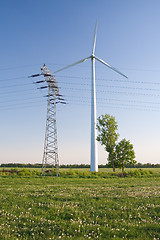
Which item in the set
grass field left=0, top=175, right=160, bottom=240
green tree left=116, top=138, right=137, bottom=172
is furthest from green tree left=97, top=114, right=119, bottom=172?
grass field left=0, top=175, right=160, bottom=240

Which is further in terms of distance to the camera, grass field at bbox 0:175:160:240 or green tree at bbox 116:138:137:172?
green tree at bbox 116:138:137:172

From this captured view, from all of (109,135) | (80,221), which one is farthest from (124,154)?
(80,221)

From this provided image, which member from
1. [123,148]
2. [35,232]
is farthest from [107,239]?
[123,148]

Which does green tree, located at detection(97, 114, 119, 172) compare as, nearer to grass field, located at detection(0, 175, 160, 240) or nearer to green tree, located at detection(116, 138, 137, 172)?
green tree, located at detection(116, 138, 137, 172)

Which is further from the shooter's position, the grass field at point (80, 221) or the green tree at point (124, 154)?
the green tree at point (124, 154)

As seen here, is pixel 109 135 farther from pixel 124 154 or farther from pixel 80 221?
pixel 80 221

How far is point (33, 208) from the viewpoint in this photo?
947 centimetres

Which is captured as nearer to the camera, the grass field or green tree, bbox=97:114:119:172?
the grass field

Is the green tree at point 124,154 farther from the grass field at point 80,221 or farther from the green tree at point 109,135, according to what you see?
the grass field at point 80,221

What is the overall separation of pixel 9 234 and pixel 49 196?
630 centimetres

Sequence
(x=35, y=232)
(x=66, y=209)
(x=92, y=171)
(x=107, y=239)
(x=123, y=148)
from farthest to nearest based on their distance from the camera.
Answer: (x=123, y=148), (x=92, y=171), (x=66, y=209), (x=35, y=232), (x=107, y=239)

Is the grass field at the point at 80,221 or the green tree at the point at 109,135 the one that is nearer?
the grass field at the point at 80,221

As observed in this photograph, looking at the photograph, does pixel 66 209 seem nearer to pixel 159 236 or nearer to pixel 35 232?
pixel 35 232

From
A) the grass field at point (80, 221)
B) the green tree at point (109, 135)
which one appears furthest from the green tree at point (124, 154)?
the grass field at point (80, 221)
